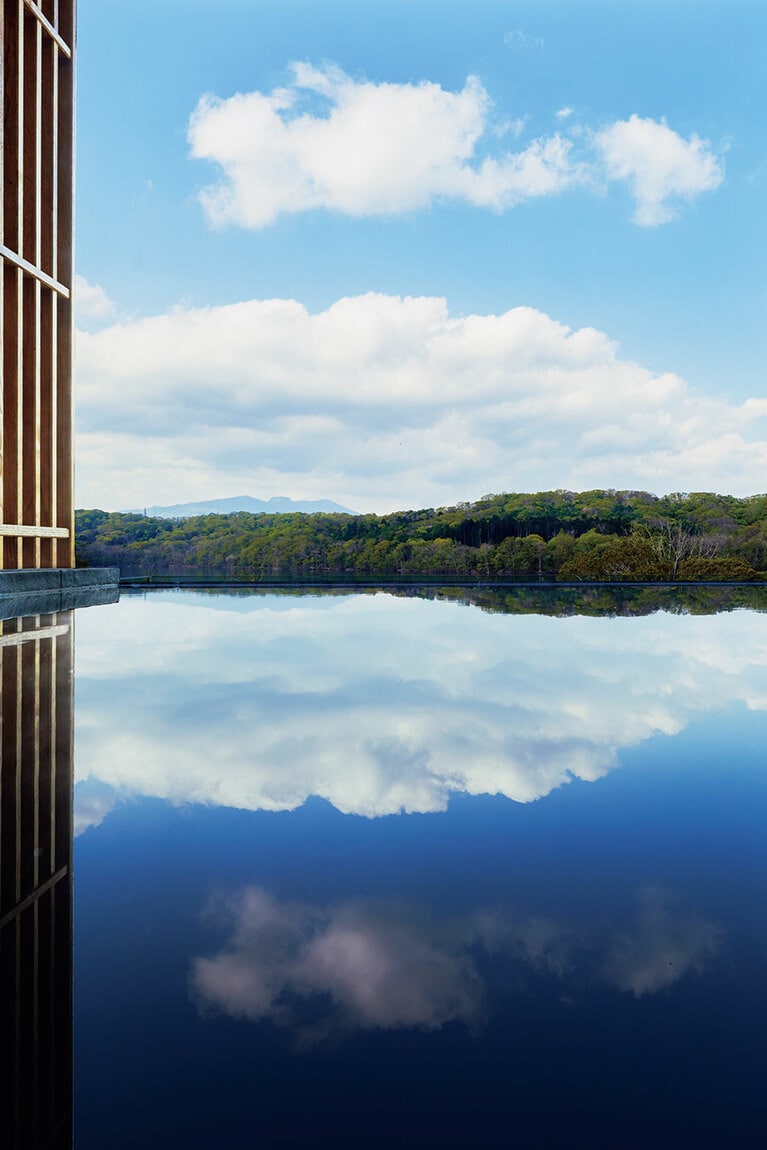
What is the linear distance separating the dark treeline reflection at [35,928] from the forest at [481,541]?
17.4 metres

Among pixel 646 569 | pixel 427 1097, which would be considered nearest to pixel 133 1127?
pixel 427 1097

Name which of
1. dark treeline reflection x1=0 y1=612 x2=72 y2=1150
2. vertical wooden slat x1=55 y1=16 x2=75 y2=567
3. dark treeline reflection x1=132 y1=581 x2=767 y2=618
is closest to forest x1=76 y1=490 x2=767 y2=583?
dark treeline reflection x1=132 y1=581 x2=767 y2=618

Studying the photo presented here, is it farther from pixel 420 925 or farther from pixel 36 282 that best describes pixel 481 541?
pixel 420 925

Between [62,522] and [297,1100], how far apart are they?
11846 millimetres

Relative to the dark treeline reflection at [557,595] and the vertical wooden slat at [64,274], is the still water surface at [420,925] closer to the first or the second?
the dark treeline reflection at [557,595]

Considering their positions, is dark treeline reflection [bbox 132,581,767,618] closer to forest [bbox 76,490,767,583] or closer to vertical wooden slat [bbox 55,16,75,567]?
forest [bbox 76,490,767,583]

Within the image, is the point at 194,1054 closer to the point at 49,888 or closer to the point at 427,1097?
the point at 427,1097

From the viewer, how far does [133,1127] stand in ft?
4.05

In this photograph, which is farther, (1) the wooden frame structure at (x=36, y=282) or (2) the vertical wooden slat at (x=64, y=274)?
(2) the vertical wooden slat at (x=64, y=274)

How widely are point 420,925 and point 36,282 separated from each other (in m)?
11.6

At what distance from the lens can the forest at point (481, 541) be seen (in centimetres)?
2192

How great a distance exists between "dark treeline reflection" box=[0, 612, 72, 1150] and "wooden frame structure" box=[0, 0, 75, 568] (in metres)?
7.50

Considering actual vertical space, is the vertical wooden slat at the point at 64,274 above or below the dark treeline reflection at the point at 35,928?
above

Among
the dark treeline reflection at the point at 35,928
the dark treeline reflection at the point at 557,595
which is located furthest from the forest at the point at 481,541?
the dark treeline reflection at the point at 35,928
